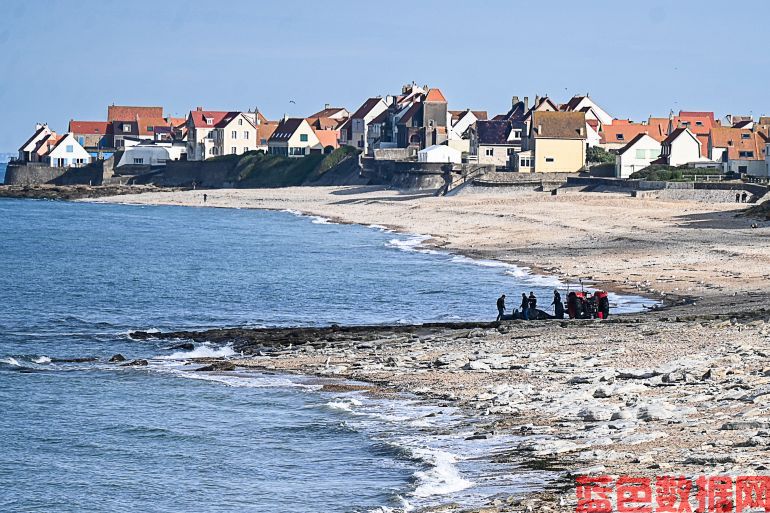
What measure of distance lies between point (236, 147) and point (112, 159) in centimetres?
1418

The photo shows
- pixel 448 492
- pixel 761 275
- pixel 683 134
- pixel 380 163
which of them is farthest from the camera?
pixel 380 163

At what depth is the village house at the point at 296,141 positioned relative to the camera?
13775 cm

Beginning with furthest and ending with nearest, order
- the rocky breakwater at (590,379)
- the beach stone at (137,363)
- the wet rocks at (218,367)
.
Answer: the beach stone at (137,363)
the wet rocks at (218,367)
the rocky breakwater at (590,379)

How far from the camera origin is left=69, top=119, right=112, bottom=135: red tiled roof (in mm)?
158375

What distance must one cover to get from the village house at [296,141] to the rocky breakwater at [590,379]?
349 ft

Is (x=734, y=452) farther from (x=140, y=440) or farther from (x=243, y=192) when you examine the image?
(x=243, y=192)

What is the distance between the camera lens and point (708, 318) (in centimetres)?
2802

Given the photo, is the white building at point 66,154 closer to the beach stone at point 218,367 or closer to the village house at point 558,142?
the village house at point 558,142

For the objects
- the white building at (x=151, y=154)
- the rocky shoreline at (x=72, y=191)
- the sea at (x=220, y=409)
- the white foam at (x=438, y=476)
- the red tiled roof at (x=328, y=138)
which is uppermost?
the red tiled roof at (x=328, y=138)

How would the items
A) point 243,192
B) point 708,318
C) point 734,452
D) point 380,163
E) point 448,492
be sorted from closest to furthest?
point 734,452
point 448,492
point 708,318
point 380,163
point 243,192

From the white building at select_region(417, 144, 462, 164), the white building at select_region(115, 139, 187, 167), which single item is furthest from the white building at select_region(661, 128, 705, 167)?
the white building at select_region(115, 139, 187, 167)

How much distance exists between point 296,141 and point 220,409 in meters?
117

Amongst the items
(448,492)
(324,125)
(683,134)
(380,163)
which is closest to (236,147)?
(324,125)

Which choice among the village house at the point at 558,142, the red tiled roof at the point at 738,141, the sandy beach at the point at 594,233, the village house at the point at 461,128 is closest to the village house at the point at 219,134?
the village house at the point at 461,128
